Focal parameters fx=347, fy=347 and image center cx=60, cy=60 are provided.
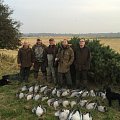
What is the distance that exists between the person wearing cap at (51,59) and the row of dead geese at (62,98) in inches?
43.7

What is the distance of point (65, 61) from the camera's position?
13.2 m

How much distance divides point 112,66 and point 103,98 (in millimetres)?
1882

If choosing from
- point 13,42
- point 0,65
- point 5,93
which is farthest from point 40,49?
point 13,42

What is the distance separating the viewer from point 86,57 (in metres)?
12.9

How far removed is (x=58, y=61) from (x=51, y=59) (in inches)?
29.6

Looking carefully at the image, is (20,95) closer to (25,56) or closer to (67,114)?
(25,56)

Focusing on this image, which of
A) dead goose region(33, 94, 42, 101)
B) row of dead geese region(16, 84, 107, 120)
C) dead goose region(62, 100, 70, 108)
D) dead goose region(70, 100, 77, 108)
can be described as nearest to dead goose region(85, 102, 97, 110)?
row of dead geese region(16, 84, 107, 120)

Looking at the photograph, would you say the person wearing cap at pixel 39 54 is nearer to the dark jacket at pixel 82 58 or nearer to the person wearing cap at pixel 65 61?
the person wearing cap at pixel 65 61

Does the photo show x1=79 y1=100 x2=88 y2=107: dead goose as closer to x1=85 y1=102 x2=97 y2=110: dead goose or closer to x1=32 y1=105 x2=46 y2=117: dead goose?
x1=85 y1=102 x2=97 y2=110: dead goose

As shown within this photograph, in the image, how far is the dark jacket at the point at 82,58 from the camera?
12.8 metres

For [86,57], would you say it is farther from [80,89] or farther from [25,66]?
[25,66]

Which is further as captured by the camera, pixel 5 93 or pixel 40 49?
pixel 40 49

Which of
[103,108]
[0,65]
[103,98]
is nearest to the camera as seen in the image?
[103,108]

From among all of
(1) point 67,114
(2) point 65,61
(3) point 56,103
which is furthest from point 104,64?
(1) point 67,114
